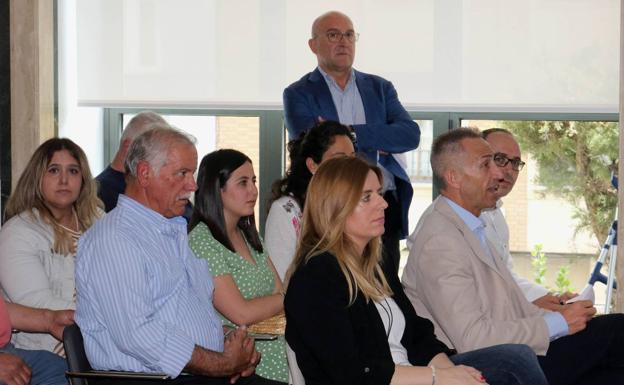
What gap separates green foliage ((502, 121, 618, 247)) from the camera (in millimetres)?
5984

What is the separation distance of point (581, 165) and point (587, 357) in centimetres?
253

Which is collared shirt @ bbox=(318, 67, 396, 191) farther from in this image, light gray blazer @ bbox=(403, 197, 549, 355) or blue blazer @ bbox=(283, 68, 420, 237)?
light gray blazer @ bbox=(403, 197, 549, 355)

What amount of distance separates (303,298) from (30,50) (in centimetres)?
330

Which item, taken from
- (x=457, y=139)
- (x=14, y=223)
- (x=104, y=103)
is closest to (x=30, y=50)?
(x=104, y=103)

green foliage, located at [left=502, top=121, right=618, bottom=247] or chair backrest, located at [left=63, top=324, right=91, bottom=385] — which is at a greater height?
green foliage, located at [left=502, top=121, right=618, bottom=247]

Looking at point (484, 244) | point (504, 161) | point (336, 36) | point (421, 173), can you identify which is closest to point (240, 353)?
point (484, 244)

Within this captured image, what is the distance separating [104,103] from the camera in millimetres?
6051

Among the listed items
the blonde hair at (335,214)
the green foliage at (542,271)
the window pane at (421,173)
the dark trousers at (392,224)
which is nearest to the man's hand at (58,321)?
the blonde hair at (335,214)

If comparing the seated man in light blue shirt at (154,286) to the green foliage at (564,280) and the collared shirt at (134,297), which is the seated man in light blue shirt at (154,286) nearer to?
the collared shirt at (134,297)

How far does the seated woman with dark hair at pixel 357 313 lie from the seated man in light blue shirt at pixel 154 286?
342 millimetres

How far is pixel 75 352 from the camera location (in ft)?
9.79

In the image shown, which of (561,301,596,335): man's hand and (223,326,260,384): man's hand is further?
(561,301,596,335): man's hand

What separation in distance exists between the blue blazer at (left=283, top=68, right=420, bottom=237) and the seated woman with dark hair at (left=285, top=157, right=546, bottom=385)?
1.81m

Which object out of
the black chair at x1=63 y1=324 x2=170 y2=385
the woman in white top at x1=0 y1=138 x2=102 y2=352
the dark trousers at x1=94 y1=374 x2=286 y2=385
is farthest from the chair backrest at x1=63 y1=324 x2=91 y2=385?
the woman in white top at x1=0 y1=138 x2=102 y2=352
